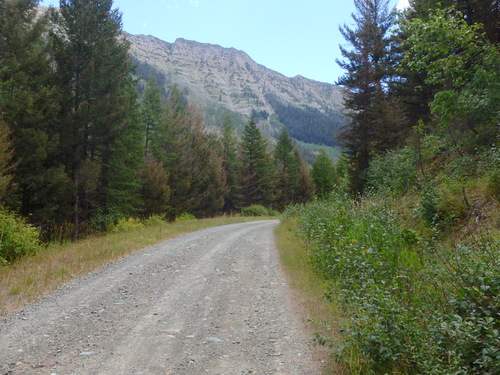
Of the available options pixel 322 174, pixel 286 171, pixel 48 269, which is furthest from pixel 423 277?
pixel 322 174

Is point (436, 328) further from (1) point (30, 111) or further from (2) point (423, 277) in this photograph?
(1) point (30, 111)

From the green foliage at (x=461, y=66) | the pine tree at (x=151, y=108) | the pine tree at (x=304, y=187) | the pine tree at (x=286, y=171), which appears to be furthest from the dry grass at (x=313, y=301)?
the pine tree at (x=286, y=171)

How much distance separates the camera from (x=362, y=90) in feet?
60.3

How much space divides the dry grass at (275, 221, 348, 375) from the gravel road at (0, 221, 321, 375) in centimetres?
18

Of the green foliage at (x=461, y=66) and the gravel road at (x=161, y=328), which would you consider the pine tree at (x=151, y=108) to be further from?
the green foliage at (x=461, y=66)

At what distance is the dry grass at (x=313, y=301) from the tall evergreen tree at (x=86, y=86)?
12.5 m

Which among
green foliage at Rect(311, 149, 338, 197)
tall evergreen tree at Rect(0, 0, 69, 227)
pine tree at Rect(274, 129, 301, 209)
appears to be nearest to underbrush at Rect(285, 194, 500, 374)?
tall evergreen tree at Rect(0, 0, 69, 227)

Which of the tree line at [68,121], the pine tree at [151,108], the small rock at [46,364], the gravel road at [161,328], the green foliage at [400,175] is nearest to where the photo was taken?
the small rock at [46,364]

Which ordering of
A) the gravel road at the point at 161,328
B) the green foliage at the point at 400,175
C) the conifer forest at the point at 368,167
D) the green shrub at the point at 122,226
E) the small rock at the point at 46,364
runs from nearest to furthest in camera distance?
the conifer forest at the point at 368,167 < the small rock at the point at 46,364 < the gravel road at the point at 161,328 < the green foliage at the point at 400,175 < the green shrub at the point at 122,226

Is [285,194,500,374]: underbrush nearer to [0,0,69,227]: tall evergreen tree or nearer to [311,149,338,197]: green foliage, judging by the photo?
[0,0,69,227]: tall evergreen tree

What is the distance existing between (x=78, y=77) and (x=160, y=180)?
1076 cm

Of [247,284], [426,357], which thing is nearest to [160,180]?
[247,284]

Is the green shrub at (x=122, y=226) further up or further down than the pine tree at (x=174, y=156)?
further down

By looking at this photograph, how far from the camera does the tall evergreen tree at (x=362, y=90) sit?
17953 mm
